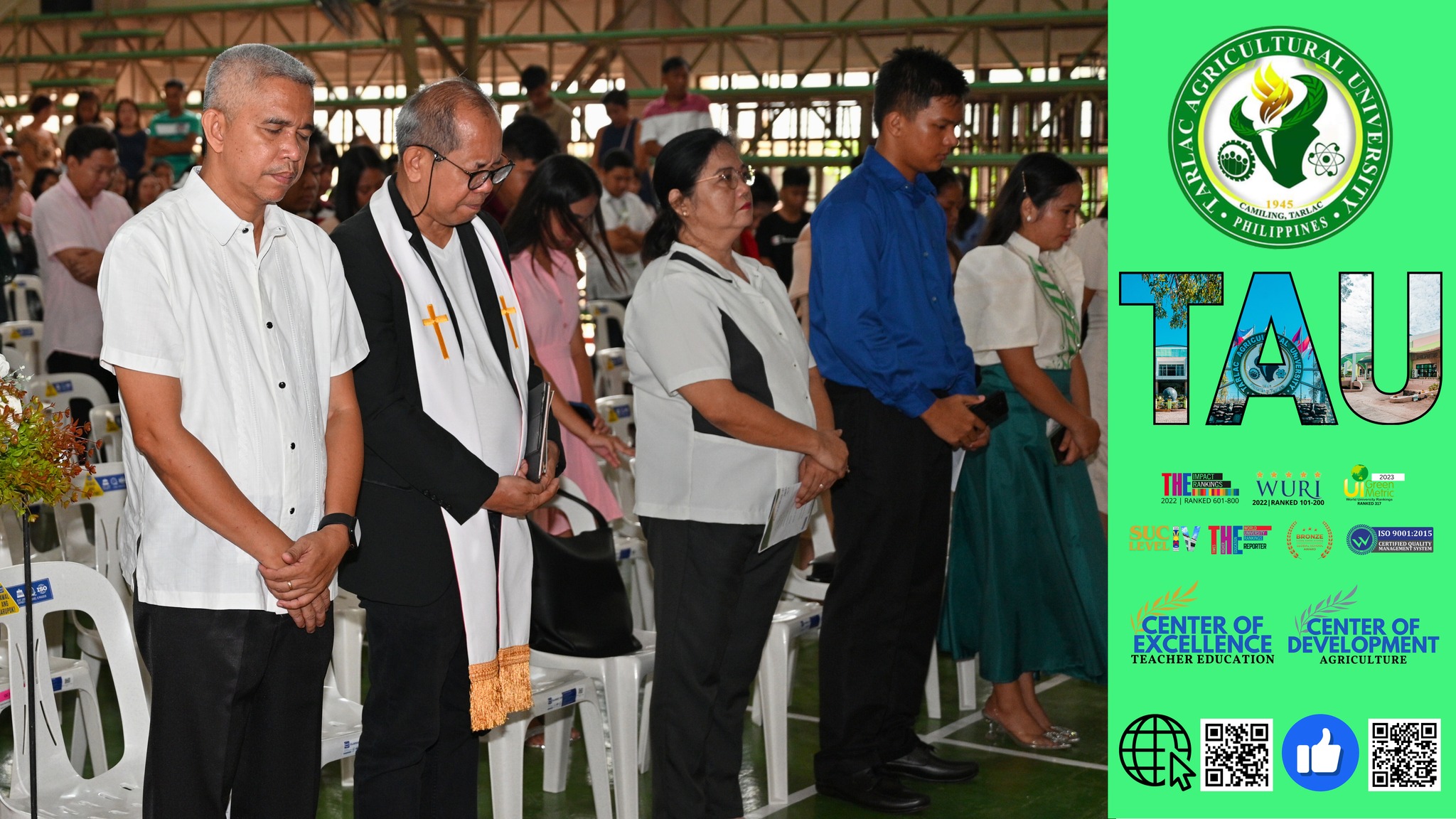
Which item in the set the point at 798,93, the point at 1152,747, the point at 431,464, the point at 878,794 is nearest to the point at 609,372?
the point at 878,794

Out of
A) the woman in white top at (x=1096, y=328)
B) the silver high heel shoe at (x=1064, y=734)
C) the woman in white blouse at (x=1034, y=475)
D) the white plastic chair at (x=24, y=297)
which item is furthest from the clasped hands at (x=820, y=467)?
the white plastic chair at (x=24, y=297)

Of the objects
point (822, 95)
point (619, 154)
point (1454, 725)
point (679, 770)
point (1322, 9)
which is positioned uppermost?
point (822, 95)

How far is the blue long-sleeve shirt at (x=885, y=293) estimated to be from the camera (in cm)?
335

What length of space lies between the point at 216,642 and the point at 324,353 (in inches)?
17.7

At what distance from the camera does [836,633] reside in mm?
3514

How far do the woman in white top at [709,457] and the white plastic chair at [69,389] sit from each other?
2.63 m

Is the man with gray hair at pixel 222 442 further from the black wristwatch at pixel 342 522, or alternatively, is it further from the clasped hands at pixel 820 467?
the clasped hands at pixel 820 467

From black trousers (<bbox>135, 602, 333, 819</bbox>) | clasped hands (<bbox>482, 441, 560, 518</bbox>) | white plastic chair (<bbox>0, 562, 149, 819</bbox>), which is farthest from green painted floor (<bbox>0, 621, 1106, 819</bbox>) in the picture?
black trousers (<bbox>135, 602, 333, 819</bbox>)

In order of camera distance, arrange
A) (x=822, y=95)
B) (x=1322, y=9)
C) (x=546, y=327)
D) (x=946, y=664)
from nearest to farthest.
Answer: (x=1322, y=9), (x=546, y=327), (x=946, y=664), (x=822, y=95)

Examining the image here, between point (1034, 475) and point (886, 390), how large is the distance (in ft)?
2.29

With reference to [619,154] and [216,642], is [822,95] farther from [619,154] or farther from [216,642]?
[216,642]

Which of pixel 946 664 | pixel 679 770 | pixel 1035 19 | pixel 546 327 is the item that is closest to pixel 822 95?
pixel 1035 19

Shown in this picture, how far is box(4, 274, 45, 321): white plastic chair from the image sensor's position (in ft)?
24.2

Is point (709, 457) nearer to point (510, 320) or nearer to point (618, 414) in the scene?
point (510, 320)
